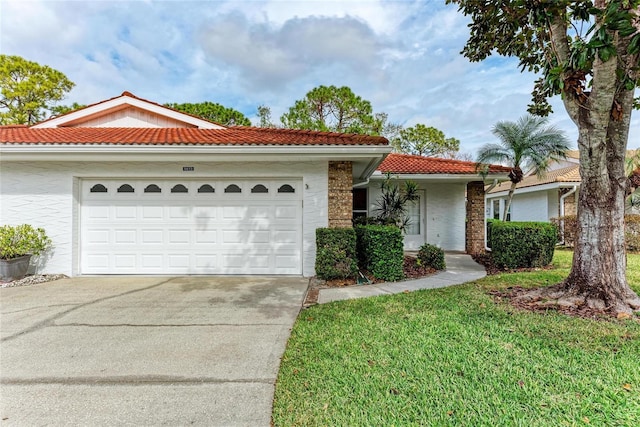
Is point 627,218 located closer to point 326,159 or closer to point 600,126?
point 600,126

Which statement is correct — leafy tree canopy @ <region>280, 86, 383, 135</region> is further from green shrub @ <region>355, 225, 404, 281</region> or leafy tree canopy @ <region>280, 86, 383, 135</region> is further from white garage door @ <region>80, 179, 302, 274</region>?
green shrub @ <region>355, 225, 404, 281</region>

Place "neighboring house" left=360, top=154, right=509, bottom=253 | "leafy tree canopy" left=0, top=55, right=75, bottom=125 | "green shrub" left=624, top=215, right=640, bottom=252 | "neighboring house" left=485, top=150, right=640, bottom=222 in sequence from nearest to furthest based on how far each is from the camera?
"green shrub" left=624, top=215, right=640, bottom=252 < "neighboring house" left=360, top=154, right=509, bottom=253 < "neighboring house" left=485, top=150, right=640, bottom=222 < "leafy tree canopy" left=0, top=55, right=75, bottom=125

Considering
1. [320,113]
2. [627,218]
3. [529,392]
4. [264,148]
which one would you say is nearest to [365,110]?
[320,113]

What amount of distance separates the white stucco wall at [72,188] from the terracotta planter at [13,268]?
1.41ft

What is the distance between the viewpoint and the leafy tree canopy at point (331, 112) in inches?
941

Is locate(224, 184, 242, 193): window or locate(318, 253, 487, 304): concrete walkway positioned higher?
locate(224, 184, 242, 193): window

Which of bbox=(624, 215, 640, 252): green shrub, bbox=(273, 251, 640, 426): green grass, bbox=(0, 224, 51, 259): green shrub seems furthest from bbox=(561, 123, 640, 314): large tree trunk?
bbox=(0, 224, 51, 259): green shrub

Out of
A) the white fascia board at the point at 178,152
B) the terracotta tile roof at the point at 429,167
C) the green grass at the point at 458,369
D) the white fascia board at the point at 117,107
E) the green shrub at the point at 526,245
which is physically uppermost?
the white fascia board at the point at 117,107

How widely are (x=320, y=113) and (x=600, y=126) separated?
21.5 metres

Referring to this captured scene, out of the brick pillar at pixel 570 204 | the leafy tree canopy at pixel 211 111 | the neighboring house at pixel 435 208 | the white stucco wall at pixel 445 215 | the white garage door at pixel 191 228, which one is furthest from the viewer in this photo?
the leafy tree canopy at pixel 211 111

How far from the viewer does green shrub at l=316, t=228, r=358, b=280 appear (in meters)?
6.59

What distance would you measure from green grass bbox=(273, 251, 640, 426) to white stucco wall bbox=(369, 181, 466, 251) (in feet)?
25.3

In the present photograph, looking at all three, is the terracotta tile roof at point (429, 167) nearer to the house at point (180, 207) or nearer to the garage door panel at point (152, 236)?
the house at point (180, 207)

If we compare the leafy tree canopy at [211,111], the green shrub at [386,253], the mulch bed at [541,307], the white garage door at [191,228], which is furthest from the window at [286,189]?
the leafy tree canopy at [211,111]
